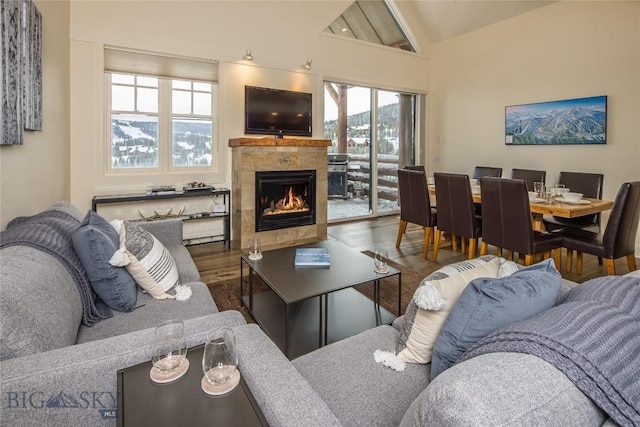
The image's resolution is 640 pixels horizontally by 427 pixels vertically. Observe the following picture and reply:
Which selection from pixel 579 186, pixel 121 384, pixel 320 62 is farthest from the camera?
pixel 320 62

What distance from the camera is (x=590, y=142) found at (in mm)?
4441

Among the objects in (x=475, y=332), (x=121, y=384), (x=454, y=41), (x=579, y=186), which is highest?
(x=454, y=41)

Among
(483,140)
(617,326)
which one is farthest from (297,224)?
(617,326)

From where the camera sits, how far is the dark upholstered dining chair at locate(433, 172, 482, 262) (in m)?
3.54

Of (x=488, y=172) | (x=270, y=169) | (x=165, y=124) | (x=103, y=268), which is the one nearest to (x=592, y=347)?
(x=103, y=268)

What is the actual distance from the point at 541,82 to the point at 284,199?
3.92 m

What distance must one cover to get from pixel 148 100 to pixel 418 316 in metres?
4.15

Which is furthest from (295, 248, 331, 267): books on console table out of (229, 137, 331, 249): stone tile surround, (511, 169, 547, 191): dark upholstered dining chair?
(511, 169, 547, 191): dark upholstered dining chair

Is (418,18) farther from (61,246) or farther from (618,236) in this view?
(61,246)

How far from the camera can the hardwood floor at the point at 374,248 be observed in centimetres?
352

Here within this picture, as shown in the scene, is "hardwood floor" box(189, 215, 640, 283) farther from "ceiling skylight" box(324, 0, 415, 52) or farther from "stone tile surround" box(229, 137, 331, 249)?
"ceiling skylight" box(324, 0, 415, 52)

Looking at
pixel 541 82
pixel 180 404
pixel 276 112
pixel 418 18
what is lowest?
pixel 180 404

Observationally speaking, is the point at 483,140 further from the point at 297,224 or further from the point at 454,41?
the point at 297,224

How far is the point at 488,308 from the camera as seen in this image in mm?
990
